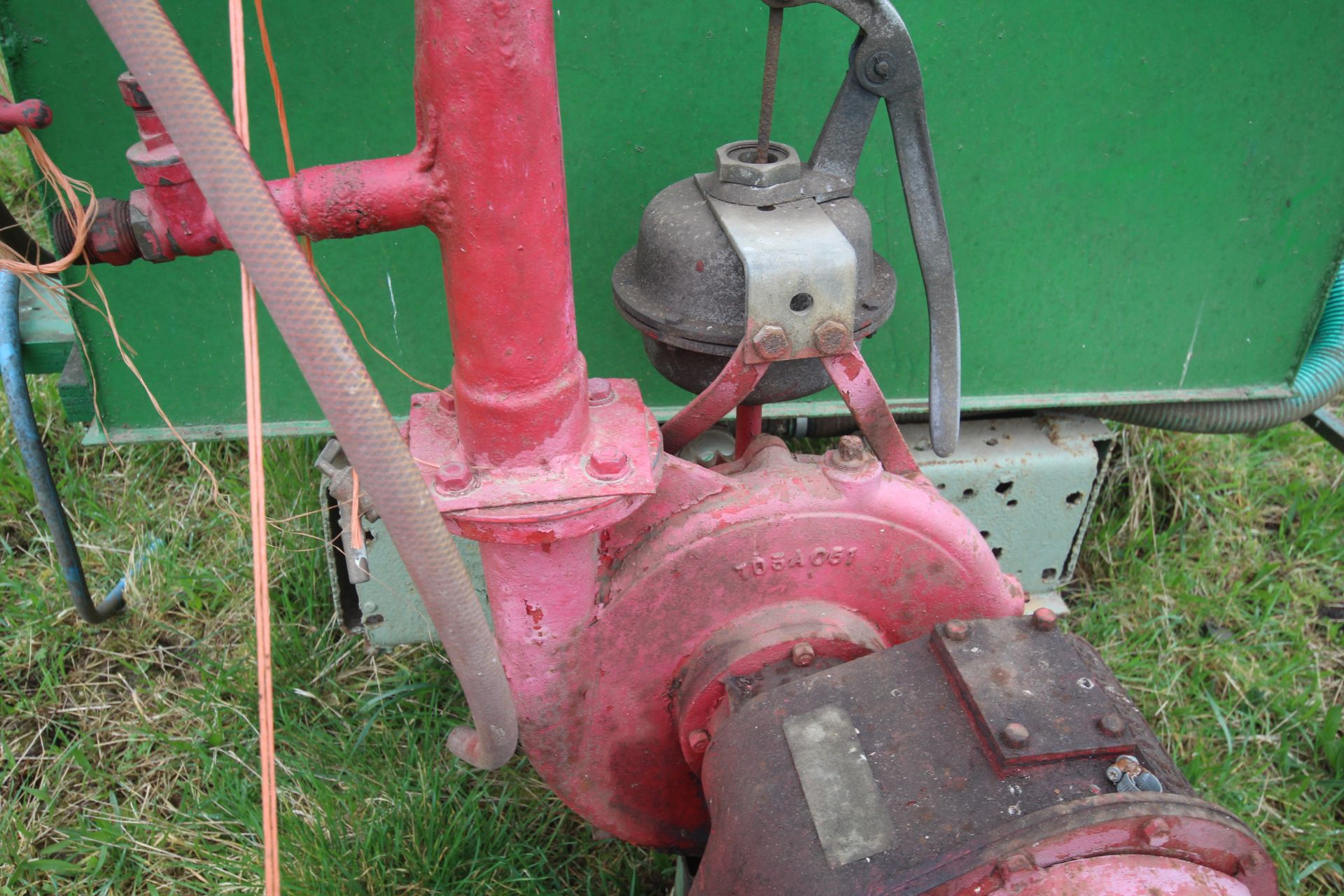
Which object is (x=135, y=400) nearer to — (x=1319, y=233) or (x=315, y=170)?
(x=315, y=170)

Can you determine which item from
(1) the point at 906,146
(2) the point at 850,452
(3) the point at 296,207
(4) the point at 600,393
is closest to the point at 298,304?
(3) the point at 296,207

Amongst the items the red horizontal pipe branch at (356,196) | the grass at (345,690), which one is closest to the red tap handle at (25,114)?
the red horizontal pipe branch at (356,196)

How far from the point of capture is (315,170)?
2.81ft

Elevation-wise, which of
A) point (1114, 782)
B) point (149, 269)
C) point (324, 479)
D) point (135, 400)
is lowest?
point (324, 479)

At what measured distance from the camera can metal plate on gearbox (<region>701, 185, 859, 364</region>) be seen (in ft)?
3.64

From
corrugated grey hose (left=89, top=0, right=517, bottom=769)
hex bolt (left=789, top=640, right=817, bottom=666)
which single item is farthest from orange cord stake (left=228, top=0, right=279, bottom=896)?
hex bolt (left=789, top=640, right=817, bottom=666)

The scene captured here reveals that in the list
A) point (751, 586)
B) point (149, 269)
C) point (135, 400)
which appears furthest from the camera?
point (135, 400)

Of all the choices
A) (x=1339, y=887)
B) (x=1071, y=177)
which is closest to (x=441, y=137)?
(x=1071, y=177)

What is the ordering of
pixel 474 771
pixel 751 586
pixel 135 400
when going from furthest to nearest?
pixel 474 771, pixel 135 400, pixel 751 586

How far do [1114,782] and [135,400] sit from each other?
1.57m

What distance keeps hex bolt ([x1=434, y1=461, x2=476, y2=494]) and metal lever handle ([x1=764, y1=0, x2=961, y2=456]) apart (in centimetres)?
62

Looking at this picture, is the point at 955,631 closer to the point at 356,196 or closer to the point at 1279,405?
the point at 356,196

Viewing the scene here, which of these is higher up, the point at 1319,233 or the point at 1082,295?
the point at 1319,233

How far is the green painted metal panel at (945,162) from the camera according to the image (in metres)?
1.44
